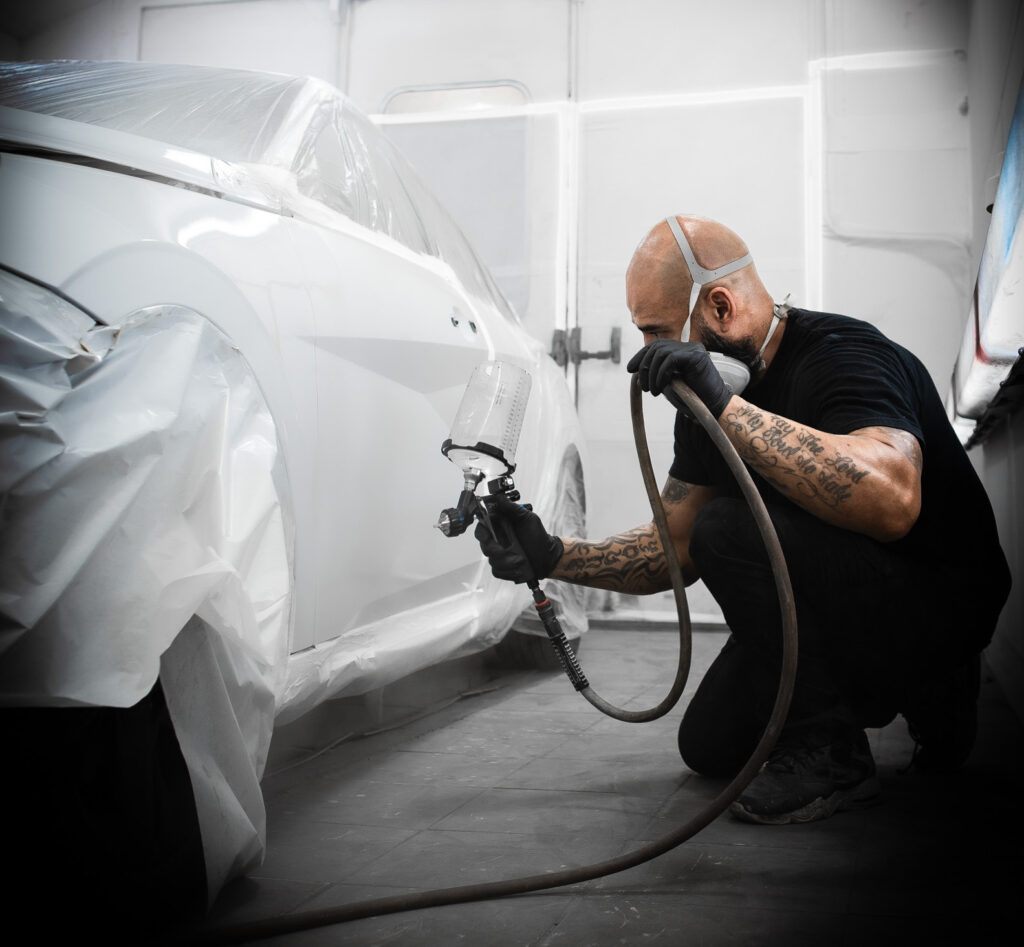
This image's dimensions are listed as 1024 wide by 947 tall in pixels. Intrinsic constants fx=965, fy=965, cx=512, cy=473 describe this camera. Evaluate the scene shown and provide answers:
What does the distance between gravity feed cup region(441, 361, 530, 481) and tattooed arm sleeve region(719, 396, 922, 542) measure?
1.20 feet

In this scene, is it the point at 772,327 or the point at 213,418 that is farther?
the point at 772,327

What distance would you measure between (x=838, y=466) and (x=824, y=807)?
0.51 metres

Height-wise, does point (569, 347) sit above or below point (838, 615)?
above

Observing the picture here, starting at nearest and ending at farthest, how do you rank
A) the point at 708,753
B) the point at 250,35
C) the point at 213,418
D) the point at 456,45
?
the point at 213,418 → the point at 708,753 → the point at 456,45 → the point at 250,35

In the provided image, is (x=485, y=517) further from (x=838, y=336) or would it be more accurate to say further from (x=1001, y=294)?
(x=1001, y=294)

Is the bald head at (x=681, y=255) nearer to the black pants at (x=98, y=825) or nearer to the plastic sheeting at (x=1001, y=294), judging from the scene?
the plastic sheeting at (x=1001, y=294)

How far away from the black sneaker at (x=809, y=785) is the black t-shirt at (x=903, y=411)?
1.08ft

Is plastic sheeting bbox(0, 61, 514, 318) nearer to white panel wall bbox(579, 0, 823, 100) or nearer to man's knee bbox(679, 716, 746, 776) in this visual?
man's knee bbox(679, 716, 746, 776)

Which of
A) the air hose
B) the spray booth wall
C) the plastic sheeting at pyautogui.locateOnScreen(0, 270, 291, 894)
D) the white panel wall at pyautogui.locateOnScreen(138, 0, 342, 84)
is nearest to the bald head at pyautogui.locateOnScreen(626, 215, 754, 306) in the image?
the air hose

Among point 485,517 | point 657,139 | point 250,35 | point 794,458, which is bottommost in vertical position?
point 485,517

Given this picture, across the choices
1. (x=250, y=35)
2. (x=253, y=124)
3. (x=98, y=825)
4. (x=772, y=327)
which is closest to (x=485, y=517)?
(x=772, y=327)

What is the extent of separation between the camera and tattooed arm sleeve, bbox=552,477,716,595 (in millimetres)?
1689

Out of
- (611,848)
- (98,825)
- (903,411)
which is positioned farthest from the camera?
(903,411)

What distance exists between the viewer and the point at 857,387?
1.42 m
